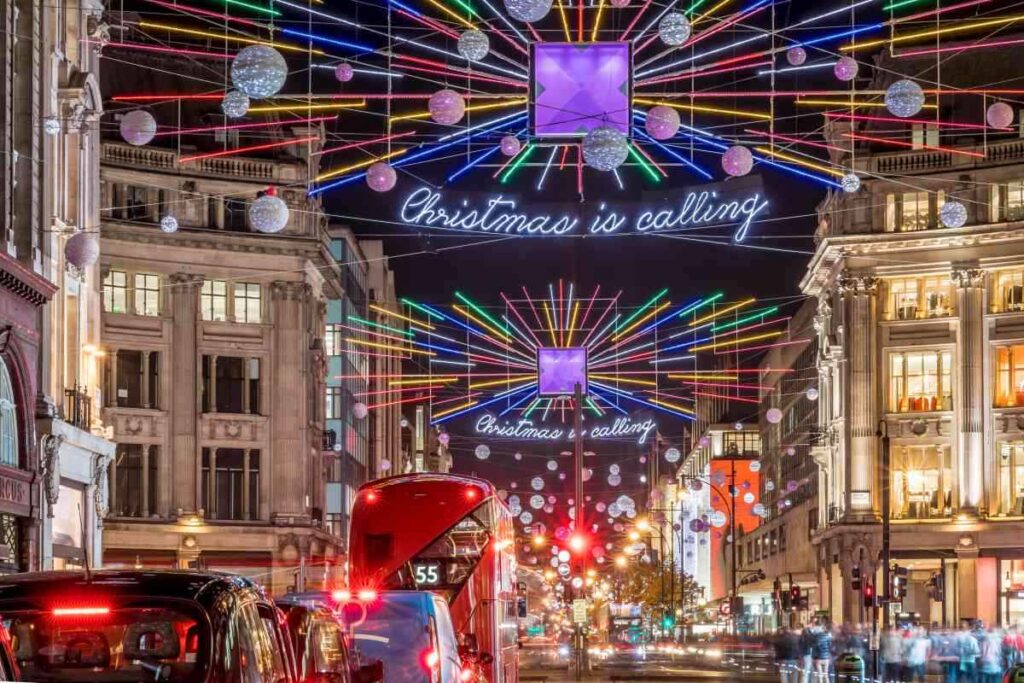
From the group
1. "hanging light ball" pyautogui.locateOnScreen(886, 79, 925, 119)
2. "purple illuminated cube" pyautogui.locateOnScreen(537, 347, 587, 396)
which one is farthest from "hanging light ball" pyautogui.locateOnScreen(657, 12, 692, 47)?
"purple illuminated cube" pyautogui.locateOnScreen(537, 347, 587, 396)

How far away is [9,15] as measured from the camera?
37.0 meters

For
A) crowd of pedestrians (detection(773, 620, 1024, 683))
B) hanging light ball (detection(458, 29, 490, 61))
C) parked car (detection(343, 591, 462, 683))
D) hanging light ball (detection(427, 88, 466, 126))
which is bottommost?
crowd of pedestrians (detection(773, 620, 1024, 683))

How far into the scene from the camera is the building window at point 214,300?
7250 cm

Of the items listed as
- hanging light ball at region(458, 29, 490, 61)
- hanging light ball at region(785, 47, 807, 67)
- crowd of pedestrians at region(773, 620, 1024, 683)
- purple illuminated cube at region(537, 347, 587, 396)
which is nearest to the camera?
hanging light ball at region(458, 29, 490, 61)

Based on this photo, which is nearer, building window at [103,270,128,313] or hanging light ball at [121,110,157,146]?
hanging light ball at [121,110,157,146]

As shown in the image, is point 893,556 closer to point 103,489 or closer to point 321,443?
point 321,443

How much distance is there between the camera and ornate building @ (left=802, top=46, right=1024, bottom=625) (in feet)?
244

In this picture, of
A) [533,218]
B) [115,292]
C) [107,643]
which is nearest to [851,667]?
[533,218]

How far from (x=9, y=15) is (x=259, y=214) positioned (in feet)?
34.1

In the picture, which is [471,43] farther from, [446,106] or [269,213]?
[269,213]

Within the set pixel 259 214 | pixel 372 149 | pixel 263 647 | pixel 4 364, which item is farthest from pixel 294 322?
pixel 263 647

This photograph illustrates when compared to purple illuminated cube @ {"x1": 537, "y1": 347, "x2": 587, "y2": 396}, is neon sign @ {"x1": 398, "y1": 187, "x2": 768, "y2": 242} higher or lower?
higher

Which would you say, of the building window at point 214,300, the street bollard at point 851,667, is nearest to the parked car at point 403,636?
the street bollard at point 851,667

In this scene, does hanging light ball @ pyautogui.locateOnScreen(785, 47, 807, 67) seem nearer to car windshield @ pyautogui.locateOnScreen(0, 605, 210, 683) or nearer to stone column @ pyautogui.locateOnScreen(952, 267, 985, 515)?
car windshield @ pyautogui.locateOnScreen(0, 605, 210, 683)
